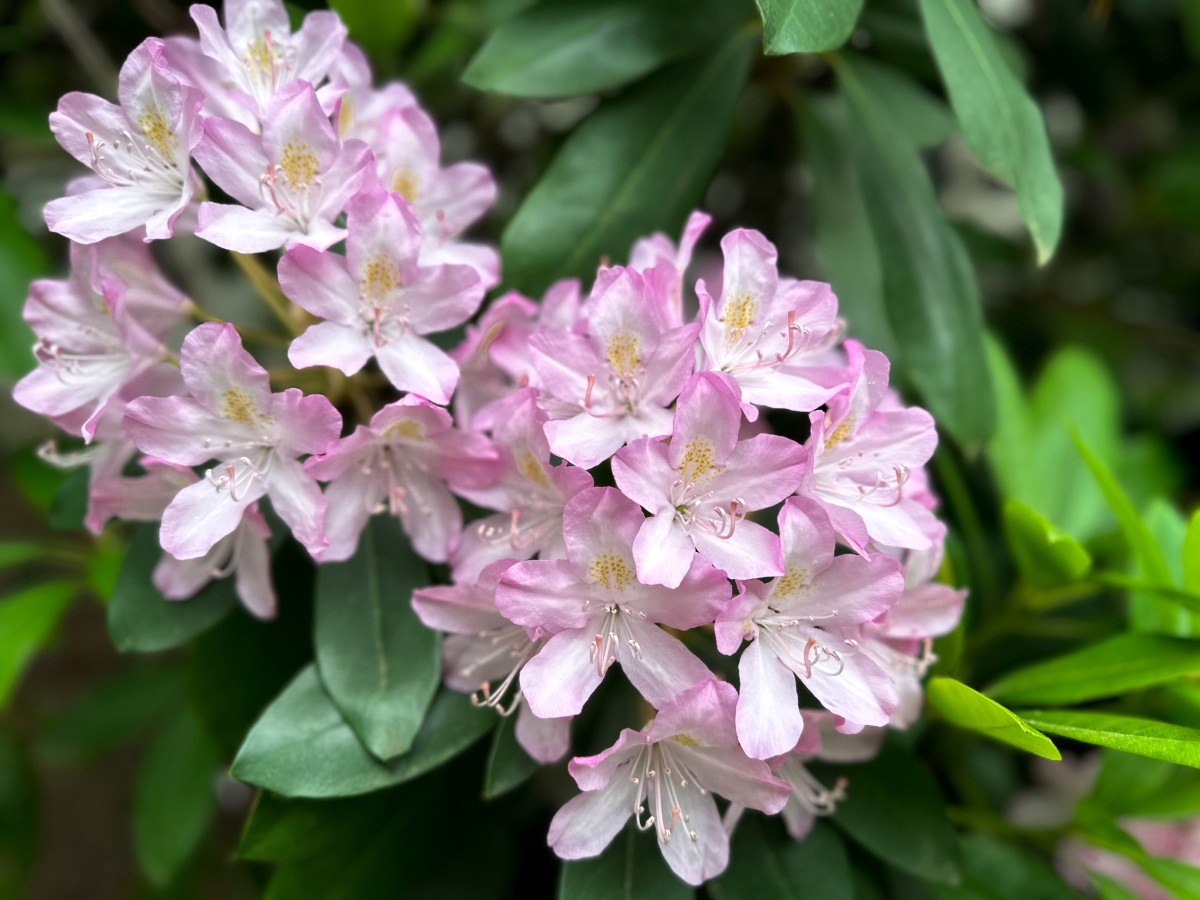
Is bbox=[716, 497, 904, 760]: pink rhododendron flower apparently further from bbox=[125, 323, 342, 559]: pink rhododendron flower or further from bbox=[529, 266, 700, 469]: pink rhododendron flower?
bbox=[125, 323, 342, 559]: pink rhododendron flower

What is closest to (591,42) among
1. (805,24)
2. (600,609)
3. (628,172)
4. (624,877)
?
(628,172)

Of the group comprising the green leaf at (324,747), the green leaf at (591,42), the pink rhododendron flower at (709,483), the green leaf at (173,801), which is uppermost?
the green leaf at (591,42)

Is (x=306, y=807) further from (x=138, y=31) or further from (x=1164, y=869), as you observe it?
(x=138, y=31)

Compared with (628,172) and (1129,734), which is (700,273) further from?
(1129,734)

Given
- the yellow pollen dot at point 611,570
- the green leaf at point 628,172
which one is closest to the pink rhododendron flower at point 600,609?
the yellow pollen dot at point 611,570

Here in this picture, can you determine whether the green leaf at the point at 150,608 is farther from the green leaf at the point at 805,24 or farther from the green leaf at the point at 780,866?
the green leaf at the point at 805,24
